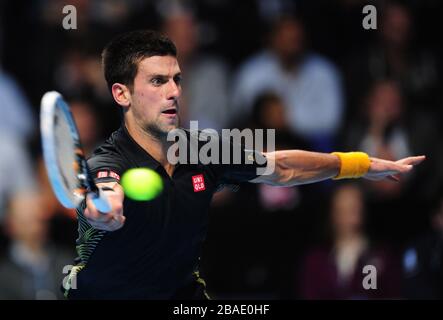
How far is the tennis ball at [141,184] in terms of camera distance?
20.5 feet

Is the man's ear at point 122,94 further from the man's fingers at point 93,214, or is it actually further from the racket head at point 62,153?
the man's fingers at point 93,214

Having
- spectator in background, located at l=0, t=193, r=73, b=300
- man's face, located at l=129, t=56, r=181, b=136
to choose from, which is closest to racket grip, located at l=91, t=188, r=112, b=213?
man's face, located at l=129, t=56, r=181, b=136

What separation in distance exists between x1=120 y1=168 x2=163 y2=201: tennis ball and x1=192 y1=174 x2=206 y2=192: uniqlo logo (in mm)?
261

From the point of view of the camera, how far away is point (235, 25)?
12.4 m

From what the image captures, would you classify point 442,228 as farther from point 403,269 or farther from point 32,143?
point 32,143

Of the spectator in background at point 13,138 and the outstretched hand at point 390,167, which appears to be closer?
the outstretched hand at point 390,167

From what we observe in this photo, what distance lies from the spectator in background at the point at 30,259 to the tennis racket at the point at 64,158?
13.5 feet

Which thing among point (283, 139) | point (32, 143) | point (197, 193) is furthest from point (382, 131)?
point (197, 193)

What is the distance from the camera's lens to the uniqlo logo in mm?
6652

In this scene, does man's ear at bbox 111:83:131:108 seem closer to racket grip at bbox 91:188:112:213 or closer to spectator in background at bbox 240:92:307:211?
racket grip at bbox 91:188:112:213

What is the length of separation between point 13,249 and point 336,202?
3398mm

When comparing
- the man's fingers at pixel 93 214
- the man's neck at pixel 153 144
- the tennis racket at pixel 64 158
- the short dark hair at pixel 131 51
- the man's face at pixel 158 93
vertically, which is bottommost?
the man's fingers at pixel 93 214

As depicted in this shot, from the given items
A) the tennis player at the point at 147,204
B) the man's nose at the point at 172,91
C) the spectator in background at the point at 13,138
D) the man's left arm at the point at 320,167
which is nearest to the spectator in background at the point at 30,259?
the spectator in background at the point at 13,138

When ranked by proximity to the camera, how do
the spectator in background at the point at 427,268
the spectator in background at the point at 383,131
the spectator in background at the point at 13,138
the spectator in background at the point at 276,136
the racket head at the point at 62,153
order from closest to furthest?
the racket head at the point at 62,153, the spectator in background at the point at 427,268, the spectator in background at the point at 276,136, the spectator in background at the point at 383,131, the spectator in background at the point at 13,138
